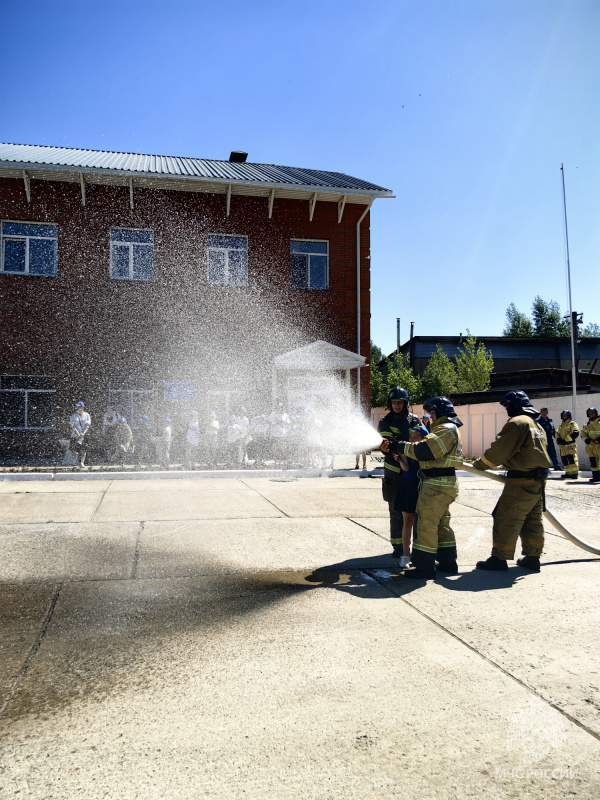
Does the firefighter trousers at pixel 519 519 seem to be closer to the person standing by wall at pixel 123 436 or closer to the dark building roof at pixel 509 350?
the person standing by wall at pixel 123 436

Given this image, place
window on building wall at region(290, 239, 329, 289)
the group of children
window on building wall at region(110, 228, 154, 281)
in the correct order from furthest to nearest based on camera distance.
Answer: window on building wall at region(290, 239, 329, 289) < window on building wall at region(110, 228, 154, 281) < the group of children

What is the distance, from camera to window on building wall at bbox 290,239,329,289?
20141 mm

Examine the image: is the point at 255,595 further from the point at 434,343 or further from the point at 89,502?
the point at 434,343

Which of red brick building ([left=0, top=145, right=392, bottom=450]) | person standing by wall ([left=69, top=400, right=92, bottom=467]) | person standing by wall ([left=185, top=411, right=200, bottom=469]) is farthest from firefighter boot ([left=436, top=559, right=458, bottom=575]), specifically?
red brick building ([left=0, top=145, right=392, bottom=450])

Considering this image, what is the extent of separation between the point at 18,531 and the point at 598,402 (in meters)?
17.1

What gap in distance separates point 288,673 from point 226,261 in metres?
17.4

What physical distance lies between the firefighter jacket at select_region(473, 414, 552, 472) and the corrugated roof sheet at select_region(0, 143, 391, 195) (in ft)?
50.2

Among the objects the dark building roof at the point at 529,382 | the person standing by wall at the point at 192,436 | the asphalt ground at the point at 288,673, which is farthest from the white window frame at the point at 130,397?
the dark building roof at the point at 529,382

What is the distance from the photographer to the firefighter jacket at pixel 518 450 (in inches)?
216

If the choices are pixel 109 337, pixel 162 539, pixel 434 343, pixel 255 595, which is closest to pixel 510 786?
pixel 255 595

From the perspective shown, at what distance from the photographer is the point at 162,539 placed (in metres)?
6.84

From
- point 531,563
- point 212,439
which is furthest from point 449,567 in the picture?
point 212,439

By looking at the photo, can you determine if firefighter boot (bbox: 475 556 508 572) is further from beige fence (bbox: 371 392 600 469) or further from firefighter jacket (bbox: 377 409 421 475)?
beige fence (bbox: 371 392 600 469)

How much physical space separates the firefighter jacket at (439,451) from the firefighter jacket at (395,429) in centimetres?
53
